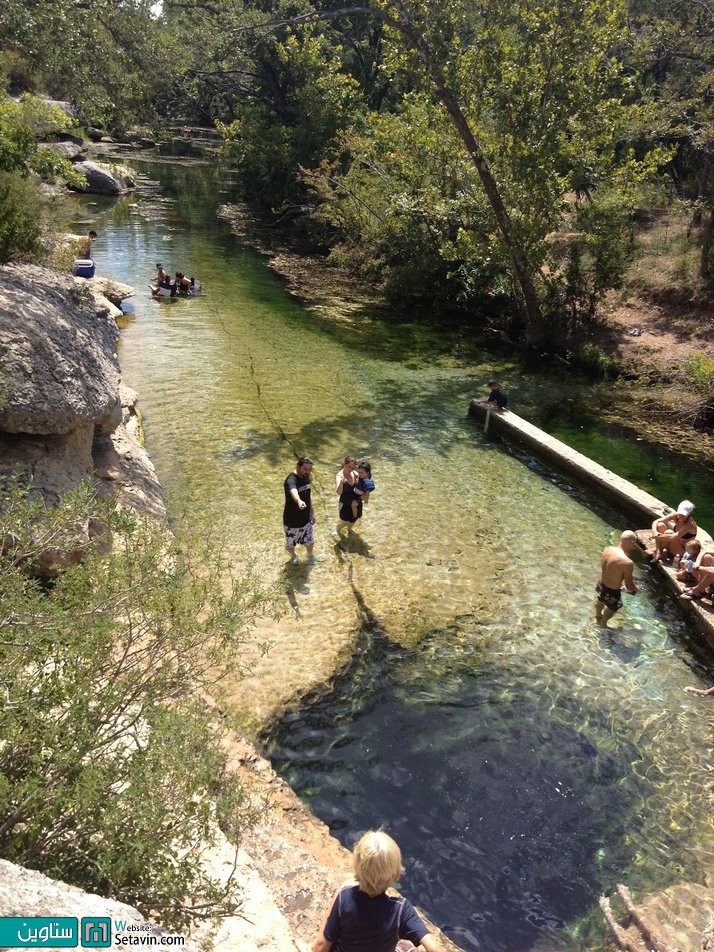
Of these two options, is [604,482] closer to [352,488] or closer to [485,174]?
[352,488]

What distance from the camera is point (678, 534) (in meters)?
10.6

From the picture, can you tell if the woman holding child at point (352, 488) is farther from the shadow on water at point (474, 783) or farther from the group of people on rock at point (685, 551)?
the group of people on rock at point (685, 551)

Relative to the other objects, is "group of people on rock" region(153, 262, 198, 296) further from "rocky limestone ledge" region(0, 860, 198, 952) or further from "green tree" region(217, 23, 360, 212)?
"rocky limestone ledge" region(0, 860, 198, 952)

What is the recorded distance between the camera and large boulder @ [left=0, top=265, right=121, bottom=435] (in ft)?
26.5

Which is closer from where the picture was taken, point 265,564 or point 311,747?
point 311,747

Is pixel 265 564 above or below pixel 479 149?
below

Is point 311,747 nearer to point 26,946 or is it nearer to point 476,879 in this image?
point 476,879

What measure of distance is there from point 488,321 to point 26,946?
23380mm

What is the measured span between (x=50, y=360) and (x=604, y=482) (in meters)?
9.76

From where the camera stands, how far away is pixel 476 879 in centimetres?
587

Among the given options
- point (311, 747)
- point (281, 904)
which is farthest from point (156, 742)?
→ point (311, 747)

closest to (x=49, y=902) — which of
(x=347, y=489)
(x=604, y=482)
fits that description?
(x=347, y=489)

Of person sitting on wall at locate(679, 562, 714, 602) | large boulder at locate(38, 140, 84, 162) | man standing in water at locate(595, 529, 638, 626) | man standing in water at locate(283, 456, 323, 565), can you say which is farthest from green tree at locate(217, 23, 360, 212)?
person sitting on wall at locate(679, 562, 714, 602)
